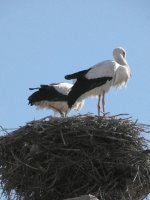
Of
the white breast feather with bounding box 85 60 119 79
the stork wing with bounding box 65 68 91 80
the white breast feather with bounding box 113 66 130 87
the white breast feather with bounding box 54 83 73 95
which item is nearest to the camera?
the stork wing with bounding box 65 68 91 80

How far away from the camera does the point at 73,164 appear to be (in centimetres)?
1027

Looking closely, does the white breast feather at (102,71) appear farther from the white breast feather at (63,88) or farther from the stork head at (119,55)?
the white breast feather at (63,88)

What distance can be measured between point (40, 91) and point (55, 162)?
5.67 metres

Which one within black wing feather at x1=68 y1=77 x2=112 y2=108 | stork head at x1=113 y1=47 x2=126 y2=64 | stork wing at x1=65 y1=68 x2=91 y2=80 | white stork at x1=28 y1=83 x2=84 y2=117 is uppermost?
stork head at x1=113 y1=47 x2=126 y2=64

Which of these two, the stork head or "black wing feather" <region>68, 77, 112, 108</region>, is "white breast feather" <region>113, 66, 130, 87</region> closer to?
"black wing feather" <region>68, 77, 112, 108</region>

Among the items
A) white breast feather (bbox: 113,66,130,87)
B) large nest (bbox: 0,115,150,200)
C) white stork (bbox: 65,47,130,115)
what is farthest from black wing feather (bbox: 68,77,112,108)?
large nest (bbox: 0,115,150,200)

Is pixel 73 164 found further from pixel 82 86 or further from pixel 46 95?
pixel 46 95

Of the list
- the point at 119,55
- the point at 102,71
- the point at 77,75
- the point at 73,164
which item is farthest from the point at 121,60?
the point at 73,164

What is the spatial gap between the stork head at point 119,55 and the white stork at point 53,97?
1.68 m

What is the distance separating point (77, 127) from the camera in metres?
10.6

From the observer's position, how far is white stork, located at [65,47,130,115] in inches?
521

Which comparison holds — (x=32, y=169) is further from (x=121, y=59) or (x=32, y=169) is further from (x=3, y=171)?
(x=121, y=59)

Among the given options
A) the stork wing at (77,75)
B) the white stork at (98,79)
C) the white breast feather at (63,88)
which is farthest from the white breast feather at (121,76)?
the white breast feather at (63,88)

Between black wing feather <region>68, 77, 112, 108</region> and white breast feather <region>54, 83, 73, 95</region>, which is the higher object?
black wing feather <region>68, 77, 112, 108</region>
